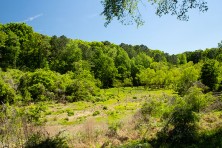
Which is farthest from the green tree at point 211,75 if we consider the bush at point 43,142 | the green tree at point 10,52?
the bush at point 43,142

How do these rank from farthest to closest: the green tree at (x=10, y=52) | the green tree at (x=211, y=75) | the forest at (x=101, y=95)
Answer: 1. the green tree at (x=10, y=52)
2. the green tree at (x=211, y=75)
3. the forest at (x=101, y=95)

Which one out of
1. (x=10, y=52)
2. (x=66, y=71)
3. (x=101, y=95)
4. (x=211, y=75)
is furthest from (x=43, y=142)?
(x=66, y=71)

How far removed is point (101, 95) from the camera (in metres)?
62.6

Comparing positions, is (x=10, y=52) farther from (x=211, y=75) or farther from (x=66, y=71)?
(x=211, y=75)

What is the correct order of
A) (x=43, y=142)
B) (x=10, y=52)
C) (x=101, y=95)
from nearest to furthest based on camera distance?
(x=43, y=142) < (x=101, y=95) < (x=10, y=52)

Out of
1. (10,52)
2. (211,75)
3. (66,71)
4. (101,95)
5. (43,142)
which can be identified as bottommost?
(101,95)

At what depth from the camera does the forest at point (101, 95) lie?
11.5m

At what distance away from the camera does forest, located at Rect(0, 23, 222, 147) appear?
1155 cm

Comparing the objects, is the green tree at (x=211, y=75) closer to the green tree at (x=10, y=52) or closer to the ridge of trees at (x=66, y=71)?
the ridge of trees at (x=66, y=71)

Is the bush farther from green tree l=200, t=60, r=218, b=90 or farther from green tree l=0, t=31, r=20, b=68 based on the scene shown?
green tree l=0, t=31, r=20, b=68

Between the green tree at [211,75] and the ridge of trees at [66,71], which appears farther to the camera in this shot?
the green tree at [211,75]

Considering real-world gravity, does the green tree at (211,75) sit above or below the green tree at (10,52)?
below

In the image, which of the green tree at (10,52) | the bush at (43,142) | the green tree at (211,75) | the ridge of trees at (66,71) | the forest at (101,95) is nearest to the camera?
the bush at (43,142)

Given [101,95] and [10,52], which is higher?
[10,52]
